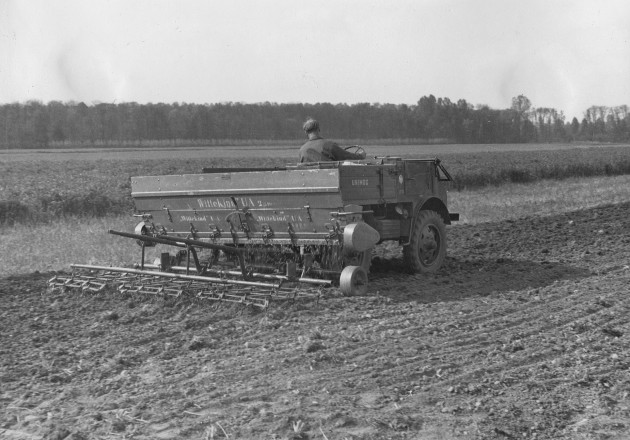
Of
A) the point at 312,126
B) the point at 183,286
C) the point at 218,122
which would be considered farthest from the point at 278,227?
the point at 218,122

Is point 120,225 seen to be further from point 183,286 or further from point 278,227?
point 183,286

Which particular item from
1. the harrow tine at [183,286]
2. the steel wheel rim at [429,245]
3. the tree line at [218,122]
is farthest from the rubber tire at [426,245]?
the tree line at [218,122]

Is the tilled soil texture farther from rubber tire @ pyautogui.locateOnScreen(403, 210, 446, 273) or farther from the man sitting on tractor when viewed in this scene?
the man sitting on tractor

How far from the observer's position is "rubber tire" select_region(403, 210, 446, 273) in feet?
33.2

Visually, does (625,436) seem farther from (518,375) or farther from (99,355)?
(99,355)

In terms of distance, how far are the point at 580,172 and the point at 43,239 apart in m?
27.6

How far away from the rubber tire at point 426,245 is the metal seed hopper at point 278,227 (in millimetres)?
15

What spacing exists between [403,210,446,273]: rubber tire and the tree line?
2141cm

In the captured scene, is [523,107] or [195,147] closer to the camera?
[195,147]

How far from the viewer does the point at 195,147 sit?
4325 cm

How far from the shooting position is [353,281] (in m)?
8.46

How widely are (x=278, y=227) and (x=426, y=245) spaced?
231 centimetres

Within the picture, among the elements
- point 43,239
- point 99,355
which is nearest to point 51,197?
point 43,239

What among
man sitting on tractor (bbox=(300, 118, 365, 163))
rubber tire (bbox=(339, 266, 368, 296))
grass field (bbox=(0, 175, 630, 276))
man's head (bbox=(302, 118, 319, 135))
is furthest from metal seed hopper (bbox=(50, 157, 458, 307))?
grass field (bbox=(0, 175, 630, 276))
